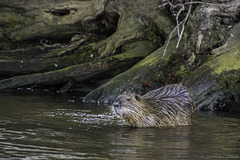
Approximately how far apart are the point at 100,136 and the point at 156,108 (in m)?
2.14

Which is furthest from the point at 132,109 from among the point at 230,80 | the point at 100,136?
the point at 230,80

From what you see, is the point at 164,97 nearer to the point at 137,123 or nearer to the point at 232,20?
the point at 137,123

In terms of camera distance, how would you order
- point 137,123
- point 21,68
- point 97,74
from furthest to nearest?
point 21,68
point 97,74
point 137,123

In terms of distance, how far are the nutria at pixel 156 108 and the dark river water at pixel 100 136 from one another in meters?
0.28

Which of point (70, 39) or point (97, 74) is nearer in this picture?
point (97, 74)

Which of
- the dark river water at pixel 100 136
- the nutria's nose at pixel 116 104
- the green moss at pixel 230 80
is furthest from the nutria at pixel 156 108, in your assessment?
the green moss at pixel 230 80

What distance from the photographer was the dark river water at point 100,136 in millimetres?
5422

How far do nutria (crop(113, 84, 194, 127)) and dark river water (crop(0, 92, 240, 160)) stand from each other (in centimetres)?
28

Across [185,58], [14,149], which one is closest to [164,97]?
[185,58]

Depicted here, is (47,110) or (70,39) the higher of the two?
(70,39)

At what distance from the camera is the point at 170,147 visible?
602 cm

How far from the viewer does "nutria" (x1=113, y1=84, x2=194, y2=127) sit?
26.9 feet

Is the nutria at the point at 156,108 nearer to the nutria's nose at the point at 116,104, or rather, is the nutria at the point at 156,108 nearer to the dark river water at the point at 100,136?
the nutria's nose at the point at 116,104

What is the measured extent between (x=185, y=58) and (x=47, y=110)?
433 cm
